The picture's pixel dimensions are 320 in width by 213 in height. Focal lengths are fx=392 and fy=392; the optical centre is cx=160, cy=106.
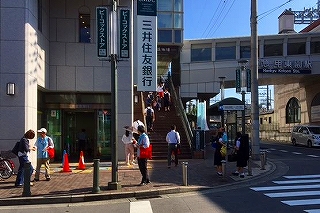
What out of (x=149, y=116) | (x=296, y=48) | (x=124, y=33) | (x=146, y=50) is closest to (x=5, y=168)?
(x=124, y=33)

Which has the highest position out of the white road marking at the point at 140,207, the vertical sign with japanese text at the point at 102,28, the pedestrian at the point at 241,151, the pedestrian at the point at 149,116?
the vertical sign with japanese text at the point at 102,28

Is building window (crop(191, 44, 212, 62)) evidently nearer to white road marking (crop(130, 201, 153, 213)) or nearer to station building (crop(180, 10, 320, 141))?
station building (crop(180, 10, 320, 141))

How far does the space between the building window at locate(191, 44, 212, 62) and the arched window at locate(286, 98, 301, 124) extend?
47.2 ft

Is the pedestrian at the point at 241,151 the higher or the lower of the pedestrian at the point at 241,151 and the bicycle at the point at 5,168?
the higher

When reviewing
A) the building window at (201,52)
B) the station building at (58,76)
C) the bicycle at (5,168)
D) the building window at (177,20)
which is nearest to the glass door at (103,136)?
the station building at (58,76)

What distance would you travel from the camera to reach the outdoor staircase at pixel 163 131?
813 inches

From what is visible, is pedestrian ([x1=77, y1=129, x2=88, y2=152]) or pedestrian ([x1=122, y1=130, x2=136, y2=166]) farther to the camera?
pedestrian ([x1=77, y1=129, x2=88, y2=152])

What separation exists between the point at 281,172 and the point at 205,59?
2193 cm

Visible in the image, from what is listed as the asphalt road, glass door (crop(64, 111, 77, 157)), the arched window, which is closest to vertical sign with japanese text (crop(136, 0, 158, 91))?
glass door (crop(64, 111, 77, 157))

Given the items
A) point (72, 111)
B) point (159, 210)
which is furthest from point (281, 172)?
point (72, 111)

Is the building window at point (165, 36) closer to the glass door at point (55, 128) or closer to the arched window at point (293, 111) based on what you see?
the glass door at point (55, 128)

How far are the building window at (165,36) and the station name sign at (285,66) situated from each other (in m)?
8.87

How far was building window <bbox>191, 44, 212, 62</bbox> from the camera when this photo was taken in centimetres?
3694

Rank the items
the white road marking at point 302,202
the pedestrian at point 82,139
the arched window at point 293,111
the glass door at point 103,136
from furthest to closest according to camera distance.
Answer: the arched window at point 293,111 < the pedestrian at point 82,139 < the glass door at point 103,136 < the white road marking at point 302,202
